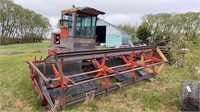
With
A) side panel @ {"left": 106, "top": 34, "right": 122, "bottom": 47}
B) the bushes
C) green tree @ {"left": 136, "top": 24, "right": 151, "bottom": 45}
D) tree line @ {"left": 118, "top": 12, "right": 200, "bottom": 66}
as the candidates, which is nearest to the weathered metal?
tree line @ {"left": 118, "top": 12, "right": 200, "bottom": 66}

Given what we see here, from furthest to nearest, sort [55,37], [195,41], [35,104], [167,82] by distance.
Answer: [55,37], [167,82], [195,41], [35,104]

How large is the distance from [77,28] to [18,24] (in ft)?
72.9

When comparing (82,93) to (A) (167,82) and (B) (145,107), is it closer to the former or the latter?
(B) (145,107)

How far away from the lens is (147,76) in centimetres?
581

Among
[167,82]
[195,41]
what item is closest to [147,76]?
[167,82]

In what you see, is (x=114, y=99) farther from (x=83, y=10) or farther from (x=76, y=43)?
(x=83, y=10)

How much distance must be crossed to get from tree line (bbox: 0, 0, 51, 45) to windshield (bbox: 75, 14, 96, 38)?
20257 mm

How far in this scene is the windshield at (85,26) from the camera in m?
6.59

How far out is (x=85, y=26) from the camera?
6789 millimetres

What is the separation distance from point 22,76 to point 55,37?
85.7 inches

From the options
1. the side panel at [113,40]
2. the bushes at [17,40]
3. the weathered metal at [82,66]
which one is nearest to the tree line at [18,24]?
the bushes at [17,40]

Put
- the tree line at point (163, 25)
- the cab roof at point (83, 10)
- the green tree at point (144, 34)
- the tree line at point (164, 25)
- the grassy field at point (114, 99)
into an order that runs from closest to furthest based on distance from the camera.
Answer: the grassy field at point (114, 99) → the cab roof at point (83, 10) → the tree line at point (164, 25) → the tree line at point (163, 25) → the green tree at point (144, 34)

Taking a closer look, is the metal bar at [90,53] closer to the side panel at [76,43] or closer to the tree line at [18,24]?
the side panel at [76,43]

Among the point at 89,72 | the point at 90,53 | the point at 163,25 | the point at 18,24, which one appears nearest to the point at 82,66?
the point at 89,72
